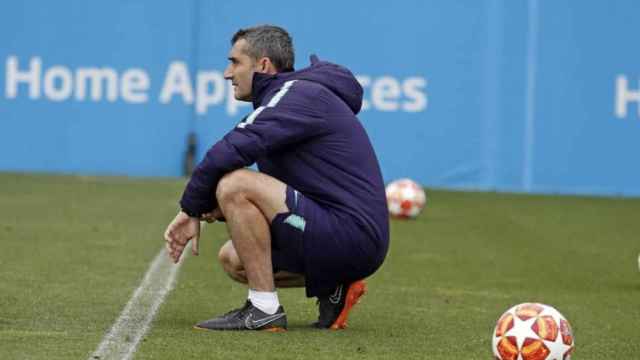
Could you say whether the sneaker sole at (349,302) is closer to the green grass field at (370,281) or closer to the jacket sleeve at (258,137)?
the green grass field at (370,281)

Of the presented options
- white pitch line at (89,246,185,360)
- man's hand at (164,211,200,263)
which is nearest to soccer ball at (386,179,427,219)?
white pitch line at (89,246,185,360)

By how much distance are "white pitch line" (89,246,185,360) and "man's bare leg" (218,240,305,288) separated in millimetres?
442

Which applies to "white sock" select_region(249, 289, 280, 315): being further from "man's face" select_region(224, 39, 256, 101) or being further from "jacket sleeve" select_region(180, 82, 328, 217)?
"man's face" select_region(224, 39, 256, 101)

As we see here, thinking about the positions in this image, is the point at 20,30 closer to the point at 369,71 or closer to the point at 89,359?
the point at 369,71

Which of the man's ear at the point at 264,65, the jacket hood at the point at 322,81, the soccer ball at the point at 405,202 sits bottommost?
the soccer ball at the point at 405,202

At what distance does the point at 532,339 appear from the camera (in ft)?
20.8

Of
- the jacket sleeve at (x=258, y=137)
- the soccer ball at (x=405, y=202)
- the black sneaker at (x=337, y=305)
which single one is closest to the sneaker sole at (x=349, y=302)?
the black sneaker at (x=337, y=305)

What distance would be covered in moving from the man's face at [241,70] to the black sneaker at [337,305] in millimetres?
966

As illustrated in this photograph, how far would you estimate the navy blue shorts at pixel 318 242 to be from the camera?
709 cm

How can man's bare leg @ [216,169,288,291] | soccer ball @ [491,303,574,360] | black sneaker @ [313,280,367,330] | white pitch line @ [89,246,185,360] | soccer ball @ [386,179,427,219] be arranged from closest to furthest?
1. soccer ball @ [491,303,574,360]
2. white pitch line @ [89,246,185,360]
3. man's bare leg @ [216,169,288,291]
4. black sneaker @ [313,280,367,330]
5. soccer ball @ [386,179,427,219]

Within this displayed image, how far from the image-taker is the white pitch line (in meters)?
6.51

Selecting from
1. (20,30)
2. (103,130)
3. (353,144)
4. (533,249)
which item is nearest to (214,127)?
(103,130)

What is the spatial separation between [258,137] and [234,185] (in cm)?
23

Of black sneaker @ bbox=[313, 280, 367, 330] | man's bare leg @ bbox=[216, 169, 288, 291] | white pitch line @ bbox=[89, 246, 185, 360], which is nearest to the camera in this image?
white pitch line @ bbox=[89, 246, 185, 360]
